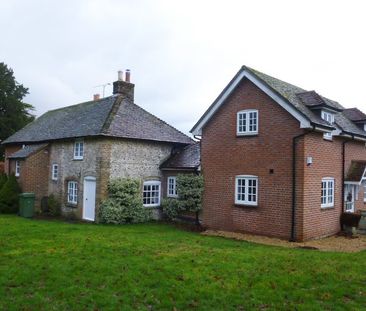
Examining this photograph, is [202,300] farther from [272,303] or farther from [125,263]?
[125,263]

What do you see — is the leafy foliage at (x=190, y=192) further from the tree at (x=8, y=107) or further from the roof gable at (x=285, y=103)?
the tree at (x=8, y=107)

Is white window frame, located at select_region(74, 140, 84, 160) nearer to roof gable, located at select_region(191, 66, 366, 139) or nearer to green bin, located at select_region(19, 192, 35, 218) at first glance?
green bin, located at select_region(19, 192, 35, 218)

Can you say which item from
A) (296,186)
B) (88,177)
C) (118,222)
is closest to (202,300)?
(296,186)

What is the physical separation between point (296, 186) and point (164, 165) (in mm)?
9752

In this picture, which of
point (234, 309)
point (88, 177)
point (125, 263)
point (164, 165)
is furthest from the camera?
point (164, 165)

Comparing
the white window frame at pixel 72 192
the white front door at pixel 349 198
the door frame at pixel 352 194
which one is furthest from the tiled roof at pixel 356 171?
the white window frame at pixel 72 192

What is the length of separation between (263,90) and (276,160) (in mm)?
3333

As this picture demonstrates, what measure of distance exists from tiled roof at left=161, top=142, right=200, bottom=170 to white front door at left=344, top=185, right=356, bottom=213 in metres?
8.10

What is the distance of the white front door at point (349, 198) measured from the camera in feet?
63.2

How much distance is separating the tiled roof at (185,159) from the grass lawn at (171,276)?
26.0 ft

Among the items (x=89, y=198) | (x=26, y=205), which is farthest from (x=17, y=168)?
(x=89, y=198)

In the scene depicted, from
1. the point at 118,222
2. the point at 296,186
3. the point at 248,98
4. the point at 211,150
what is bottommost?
the point at 118,222

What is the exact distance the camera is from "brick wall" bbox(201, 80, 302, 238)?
16281 mm

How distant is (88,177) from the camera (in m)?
21.7
